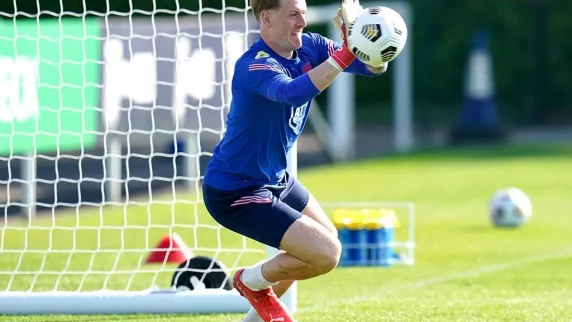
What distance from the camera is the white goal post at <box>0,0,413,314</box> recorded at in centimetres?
758

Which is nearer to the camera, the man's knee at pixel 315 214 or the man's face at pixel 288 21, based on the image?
the man's face at pixel 288 21

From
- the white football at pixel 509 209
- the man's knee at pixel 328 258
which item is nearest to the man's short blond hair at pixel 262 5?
the man's knee at pixel 328 258

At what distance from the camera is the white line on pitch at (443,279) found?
7656 millimetres

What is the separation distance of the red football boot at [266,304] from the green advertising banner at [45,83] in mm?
5297

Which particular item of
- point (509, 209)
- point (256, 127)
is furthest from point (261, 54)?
point (509, 209)

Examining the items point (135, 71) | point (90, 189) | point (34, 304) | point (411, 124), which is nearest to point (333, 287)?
point (34, 304)

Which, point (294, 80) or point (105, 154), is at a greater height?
point (294, 80)

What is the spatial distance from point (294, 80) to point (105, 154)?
3228 mm

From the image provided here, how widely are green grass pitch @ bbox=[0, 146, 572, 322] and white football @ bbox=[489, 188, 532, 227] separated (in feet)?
0.50

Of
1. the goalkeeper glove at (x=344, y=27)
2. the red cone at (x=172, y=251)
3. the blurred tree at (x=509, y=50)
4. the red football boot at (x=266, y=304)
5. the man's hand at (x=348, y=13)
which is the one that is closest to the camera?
the goalkeeper glove at (x=344, y=27)

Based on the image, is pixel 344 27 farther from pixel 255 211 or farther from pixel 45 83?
pixel 45 83

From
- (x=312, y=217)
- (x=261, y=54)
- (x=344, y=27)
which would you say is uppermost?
(x=344, y=27)

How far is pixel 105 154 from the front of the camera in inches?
329

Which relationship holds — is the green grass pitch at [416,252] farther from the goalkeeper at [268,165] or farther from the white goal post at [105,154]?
the goalkeeper at [268,165]
